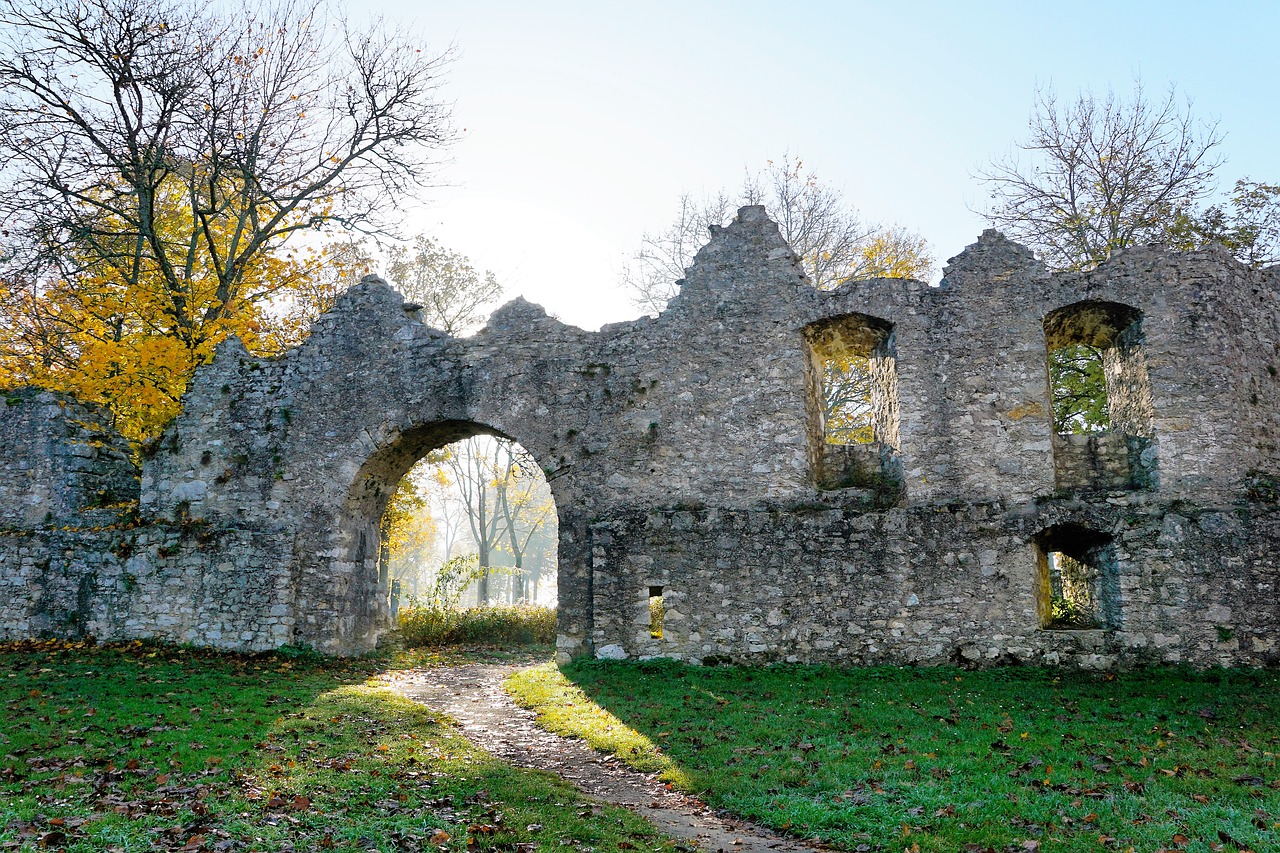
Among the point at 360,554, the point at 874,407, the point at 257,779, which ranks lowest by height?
the point at 257,779

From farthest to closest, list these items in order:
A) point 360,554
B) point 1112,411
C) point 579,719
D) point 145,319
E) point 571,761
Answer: point 145,319 → point 360,554 → point 1112,411 → point 579,719 → point 571,761

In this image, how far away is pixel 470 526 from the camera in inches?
1946

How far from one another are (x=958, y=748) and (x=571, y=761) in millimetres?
3798

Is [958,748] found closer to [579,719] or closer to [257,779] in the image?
[579,719]

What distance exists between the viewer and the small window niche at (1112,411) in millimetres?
13000

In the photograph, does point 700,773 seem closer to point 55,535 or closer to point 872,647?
point 872,647

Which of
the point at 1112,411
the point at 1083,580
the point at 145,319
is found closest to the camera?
the point at 1083,580

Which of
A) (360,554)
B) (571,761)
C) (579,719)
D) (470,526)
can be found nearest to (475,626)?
(360,554)

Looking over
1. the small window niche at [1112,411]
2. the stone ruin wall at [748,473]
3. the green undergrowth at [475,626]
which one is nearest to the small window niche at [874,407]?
the stone ruin wall at [748,473]

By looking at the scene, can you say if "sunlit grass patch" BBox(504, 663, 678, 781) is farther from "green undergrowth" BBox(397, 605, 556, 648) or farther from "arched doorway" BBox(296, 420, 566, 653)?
"green undergrowth" BBox(397, 605, 556, 648)

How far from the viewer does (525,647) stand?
781 inches

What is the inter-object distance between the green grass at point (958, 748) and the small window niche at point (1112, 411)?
3.03 m

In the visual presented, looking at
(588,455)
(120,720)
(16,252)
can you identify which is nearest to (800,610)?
(588,455)

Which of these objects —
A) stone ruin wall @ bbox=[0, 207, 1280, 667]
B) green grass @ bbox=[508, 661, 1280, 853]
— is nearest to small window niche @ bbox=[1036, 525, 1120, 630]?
stone ruin wall @ bbox=[0, 207, 1280, 667]
